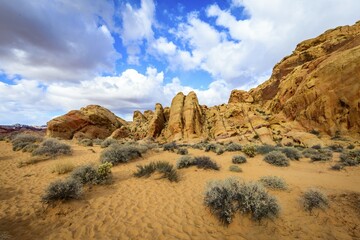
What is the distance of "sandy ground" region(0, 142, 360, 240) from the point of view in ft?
14.2

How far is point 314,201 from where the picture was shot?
509cm

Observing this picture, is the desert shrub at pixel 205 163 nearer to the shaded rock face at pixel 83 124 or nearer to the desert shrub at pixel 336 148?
the desert shrub at pixel 336 148

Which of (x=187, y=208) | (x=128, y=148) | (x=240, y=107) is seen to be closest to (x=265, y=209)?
(x=187, y=208)

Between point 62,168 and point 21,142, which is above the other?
point 21,142

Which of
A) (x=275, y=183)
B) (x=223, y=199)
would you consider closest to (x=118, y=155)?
(x=223, y=199)

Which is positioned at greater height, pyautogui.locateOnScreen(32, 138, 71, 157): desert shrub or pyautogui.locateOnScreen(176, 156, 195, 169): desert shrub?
pyautogui.locateOnScreen(32, 138, 71, 157): desert shrub

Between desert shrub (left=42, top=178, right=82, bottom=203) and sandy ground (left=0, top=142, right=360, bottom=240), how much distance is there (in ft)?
0.79

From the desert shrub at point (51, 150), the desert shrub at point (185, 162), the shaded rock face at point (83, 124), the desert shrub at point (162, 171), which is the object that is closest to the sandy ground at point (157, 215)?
the desert shrub at point (162, 171)

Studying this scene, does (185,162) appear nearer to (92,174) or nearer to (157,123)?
(92,174)

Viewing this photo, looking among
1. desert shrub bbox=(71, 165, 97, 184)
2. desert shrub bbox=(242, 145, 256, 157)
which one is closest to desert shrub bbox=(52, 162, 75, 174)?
desert shrub bbox=(71, 165, 97, 184)

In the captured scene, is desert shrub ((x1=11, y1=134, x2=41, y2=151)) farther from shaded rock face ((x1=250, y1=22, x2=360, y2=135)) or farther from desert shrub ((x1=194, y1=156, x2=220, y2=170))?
shaded rock face ((x1=250, y1=22, x2=360, y2=135))

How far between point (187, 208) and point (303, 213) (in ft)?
10.3

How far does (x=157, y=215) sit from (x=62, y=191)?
2.97m

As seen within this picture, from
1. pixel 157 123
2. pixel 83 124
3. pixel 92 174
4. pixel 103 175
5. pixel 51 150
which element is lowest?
pixel 103 175
